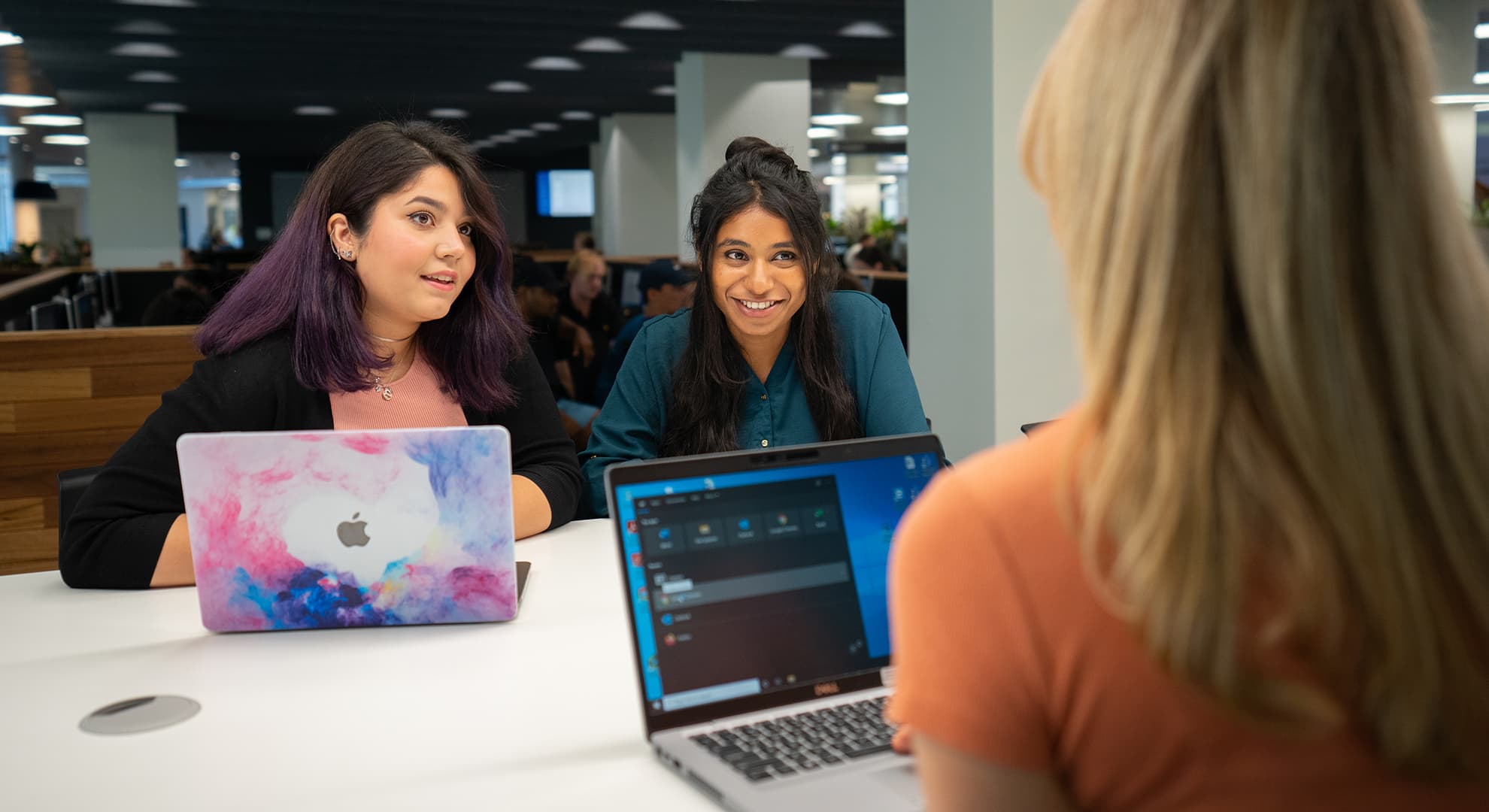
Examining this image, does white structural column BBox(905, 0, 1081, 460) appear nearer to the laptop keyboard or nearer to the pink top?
the pink top

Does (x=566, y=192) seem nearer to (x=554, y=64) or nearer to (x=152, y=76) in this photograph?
(x=152, y=76)

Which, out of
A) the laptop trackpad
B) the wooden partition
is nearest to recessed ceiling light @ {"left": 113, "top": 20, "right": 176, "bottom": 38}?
the wooden partition

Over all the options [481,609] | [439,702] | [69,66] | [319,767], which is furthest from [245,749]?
[69,66]

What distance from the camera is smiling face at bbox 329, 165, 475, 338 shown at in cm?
209

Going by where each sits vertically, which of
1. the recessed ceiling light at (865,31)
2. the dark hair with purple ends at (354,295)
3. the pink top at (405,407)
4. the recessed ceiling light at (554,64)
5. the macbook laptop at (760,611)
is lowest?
the macbook laptop at (760,611)

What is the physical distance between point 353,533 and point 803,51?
848 centimetres

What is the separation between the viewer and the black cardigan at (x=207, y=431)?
5.84 feet

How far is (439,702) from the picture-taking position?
1.33 meters

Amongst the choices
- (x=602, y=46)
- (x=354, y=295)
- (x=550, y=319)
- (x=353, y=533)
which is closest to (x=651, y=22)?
(x=602, y=46)

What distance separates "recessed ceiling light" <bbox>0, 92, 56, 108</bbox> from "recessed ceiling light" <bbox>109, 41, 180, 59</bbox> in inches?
131

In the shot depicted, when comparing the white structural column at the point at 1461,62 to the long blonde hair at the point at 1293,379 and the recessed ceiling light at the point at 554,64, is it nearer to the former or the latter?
the recessed ceiling light at the point at 554,64

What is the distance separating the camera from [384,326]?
7.11 feet

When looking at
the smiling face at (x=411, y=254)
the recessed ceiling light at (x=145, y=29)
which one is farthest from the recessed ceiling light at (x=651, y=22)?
the smiling face at (x=411, y=254)

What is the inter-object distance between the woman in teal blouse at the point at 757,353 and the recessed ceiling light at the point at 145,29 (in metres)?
7.40
